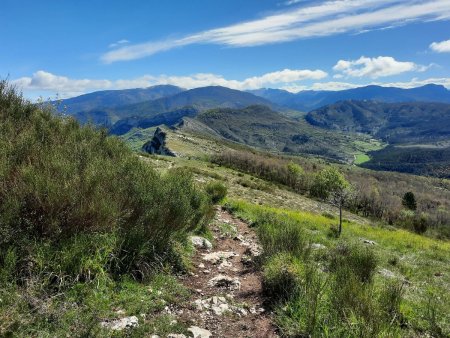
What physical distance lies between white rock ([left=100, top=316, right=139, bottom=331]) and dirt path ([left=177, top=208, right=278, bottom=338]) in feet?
3.11

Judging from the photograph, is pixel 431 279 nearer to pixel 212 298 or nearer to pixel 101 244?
pixel 212 298

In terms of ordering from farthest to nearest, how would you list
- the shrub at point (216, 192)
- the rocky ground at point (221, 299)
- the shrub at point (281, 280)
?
the shrub at point (216, 192) < the shrub at point (281, 280) < the rocky ground at point (221, 299)

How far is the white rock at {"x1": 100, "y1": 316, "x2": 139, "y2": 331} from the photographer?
5.00 metres

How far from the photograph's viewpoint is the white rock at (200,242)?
10.5 metres

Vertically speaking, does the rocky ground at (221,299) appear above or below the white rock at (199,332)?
below

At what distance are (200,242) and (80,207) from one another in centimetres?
511

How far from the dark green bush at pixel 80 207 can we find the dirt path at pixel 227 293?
3.86ft

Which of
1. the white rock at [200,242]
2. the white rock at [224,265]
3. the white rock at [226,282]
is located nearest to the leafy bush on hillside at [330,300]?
the white rock at [226,282]

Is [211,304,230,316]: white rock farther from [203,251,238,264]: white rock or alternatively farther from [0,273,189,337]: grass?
[203,251,238,264]: white rock

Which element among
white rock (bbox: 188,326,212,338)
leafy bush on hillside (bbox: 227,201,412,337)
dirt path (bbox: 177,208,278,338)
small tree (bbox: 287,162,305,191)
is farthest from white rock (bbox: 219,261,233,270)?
small tree (bbox: 287,162,305,191)

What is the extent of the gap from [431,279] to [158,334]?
10.5 metres

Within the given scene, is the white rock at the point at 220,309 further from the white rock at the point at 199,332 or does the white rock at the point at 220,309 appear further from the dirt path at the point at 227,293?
the white rock at the point at 199,332

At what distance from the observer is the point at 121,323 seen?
204 inches

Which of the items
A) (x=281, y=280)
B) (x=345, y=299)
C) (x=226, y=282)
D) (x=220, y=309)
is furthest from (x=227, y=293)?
(x=345, y=299)
